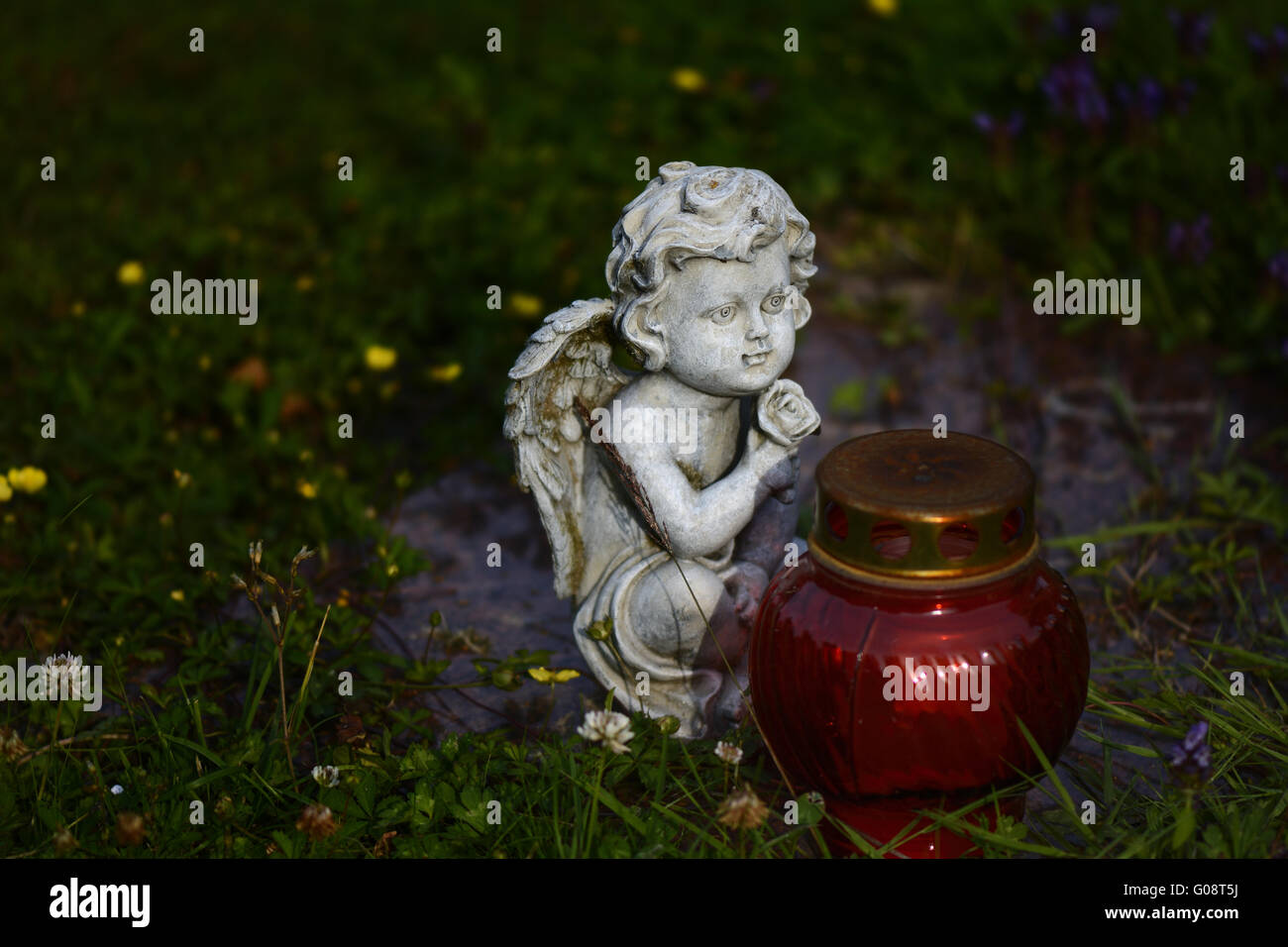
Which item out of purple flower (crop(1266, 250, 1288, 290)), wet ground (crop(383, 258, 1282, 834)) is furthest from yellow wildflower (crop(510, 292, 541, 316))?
purple flower (crop(1266, 250, 1288, 290))

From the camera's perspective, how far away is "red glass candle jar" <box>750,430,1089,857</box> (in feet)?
8.77

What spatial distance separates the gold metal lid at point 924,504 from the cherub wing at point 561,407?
2.08 feet

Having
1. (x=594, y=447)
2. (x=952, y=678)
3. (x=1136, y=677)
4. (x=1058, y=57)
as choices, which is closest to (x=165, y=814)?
(x=594, y=447)

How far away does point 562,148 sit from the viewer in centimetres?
616

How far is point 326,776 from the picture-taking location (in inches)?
119

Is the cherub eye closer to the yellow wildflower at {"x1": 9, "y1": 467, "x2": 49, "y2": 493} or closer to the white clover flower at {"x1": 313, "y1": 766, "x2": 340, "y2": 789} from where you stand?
the white clover flower at {"x1": 313, "y1": 766, "x2": 340, "y2": 789}

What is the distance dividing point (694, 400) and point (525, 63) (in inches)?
162

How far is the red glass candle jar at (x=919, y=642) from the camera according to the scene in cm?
267

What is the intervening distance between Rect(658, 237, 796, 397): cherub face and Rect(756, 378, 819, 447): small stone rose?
5 centimetres

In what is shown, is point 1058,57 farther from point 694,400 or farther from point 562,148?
point 694,400

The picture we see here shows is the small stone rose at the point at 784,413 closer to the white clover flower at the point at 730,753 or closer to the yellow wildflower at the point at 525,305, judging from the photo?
the white clover flower at the point at 730,753

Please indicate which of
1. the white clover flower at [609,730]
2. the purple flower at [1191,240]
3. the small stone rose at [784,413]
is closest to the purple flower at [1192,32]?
the purple flower at [1191,240]

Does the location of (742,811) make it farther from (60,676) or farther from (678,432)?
(60,676)

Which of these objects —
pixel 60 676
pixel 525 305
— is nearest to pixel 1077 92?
pixel 525 305
